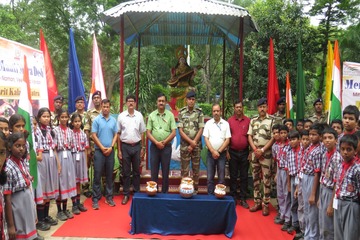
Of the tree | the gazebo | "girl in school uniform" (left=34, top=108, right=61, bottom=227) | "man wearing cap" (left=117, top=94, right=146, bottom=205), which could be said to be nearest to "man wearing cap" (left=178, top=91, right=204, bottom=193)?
"man wearing cap" (left=117, top=94, right=146, bottom=205)

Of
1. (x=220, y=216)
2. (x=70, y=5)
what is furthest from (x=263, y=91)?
(x=70, y=5)

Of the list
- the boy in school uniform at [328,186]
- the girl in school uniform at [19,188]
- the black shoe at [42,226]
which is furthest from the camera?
the black shoe at [42,226]

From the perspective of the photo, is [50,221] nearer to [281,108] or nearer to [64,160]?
[64,160]

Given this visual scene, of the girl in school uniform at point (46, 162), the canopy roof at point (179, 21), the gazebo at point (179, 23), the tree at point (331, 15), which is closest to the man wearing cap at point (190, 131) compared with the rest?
the gazebo at point (179, 23)

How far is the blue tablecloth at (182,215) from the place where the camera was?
4258 millimetres

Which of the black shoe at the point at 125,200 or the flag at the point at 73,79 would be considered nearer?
the black shoe at the point at 125,200

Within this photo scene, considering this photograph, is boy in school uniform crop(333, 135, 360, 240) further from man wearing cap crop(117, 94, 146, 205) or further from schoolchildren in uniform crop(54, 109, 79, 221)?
schoolchildren in uniform crop(54, 109, 79, 221)

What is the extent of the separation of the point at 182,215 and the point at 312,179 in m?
1.66

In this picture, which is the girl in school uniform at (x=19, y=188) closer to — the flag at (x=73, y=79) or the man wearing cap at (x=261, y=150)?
the man wearing cap at (x=261, y=150)

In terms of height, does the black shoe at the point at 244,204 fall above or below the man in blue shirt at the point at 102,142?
below

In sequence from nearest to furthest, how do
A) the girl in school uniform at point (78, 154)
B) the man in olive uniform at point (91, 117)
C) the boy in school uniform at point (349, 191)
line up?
the boy in school uniform at point (349, 191), the girl in school uniform at point (78, 154), the man in olive uniform at point (91, 117)

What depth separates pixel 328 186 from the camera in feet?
10.8

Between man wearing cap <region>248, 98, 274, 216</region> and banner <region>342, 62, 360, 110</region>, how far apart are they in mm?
1168

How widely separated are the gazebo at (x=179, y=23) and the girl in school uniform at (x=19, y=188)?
2.88m
